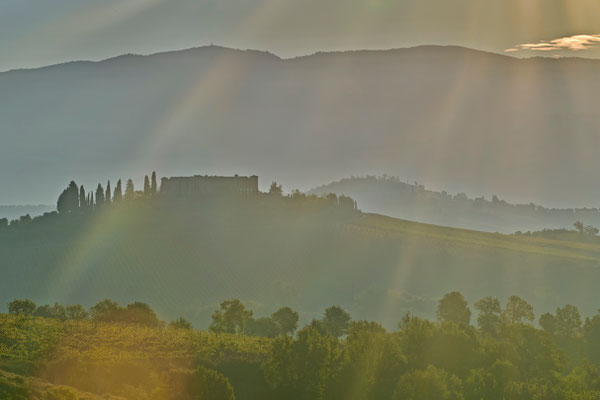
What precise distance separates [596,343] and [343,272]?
297 feet

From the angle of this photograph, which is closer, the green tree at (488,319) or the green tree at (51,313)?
the green tree at (51,313)

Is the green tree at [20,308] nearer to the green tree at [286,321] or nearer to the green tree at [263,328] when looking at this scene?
the green tree at [263,328]

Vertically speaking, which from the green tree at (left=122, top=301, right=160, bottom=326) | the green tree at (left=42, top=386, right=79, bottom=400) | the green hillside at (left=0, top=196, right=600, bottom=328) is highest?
the green tree at (left=42, top=386, right=79, bottom=400)

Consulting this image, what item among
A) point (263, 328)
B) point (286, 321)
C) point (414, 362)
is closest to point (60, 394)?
point (414, 362)

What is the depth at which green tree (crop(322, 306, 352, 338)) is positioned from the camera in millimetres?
111012

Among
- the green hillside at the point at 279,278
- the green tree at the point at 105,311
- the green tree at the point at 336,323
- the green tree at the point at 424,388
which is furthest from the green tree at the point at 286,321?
the green hillside at the point at 279,278

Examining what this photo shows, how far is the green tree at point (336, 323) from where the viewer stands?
111012 millimetres

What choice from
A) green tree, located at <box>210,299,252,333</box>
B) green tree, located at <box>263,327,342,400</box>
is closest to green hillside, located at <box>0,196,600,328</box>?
green tree, located at <box>210,299,252,333</box>

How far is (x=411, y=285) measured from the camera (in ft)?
611

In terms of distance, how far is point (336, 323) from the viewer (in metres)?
113

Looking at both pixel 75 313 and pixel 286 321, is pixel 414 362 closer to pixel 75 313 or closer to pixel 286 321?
pixel 286 321

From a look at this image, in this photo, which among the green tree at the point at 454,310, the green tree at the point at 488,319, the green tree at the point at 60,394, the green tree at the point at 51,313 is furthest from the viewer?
the green tree at the point at 454,310

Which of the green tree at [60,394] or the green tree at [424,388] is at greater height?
the green tree at [60,394]

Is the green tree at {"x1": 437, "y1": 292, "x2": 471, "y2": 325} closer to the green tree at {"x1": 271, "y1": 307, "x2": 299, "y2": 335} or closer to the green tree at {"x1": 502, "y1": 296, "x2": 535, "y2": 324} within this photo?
the green tree at {"x1": 502, "y1": 296, "x2": 535, "y2": 324}
